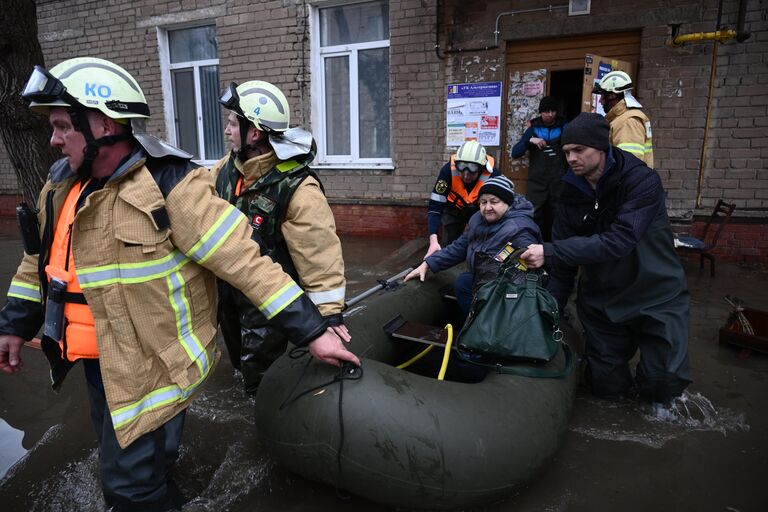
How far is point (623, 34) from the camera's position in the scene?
17.5 ft

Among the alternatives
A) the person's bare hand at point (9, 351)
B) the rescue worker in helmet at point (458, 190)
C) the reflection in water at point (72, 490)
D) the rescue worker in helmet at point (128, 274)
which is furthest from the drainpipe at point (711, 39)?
the person's bare hand at point (9, 351)

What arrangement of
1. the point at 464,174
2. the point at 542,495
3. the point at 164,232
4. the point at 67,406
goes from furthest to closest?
the point at 464,174 < the point at 67,406 < the point at 542,495 < the point at 164,232

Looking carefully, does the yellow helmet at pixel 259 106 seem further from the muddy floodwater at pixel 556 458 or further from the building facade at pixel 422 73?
the building facade at pixel 422 73

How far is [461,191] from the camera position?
419 cm

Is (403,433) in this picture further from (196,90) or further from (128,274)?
(196,90)

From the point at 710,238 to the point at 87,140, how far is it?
5.67m

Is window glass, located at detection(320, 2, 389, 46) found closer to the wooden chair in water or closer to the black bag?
the wooden chair in water

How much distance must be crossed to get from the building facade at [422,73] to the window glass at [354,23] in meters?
0.02

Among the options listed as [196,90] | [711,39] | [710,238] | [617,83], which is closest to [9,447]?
[617,83]

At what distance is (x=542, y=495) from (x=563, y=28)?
4902mm

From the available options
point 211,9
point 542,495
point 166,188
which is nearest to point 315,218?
point 166,188

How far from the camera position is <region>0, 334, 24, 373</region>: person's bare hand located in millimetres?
1646

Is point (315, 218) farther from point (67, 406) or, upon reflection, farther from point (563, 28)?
point (563, 28)

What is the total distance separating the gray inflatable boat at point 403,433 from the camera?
1.78 meters
